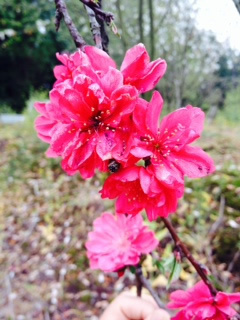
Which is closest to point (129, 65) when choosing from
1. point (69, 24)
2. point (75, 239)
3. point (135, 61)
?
point (135, 61)

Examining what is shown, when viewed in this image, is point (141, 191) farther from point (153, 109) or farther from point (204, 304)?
point (204, 304)

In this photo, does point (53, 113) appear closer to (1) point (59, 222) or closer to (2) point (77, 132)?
(2) point (77, 132)

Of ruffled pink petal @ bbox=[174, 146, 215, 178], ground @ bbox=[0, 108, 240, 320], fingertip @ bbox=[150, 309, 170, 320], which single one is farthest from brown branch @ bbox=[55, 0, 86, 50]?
ground @ bbox=[0, 108, 240, 320]

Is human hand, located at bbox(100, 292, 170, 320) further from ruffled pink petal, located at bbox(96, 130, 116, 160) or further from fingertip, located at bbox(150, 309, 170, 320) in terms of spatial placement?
ruffled pink petal, located at bbox(96, 130, 116, 160)

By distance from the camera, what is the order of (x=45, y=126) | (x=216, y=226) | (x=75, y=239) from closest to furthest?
1. (x=45, y=126)
2. (x=216, y=226)
3. (x=75, y=239)

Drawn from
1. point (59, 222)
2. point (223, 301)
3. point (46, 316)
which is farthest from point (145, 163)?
point (59, 222)

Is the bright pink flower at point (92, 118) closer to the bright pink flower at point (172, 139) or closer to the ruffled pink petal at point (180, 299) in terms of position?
the bright pink flower at point (172, 139)

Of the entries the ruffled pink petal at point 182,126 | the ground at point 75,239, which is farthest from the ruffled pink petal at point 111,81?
the ground at point 75,239
